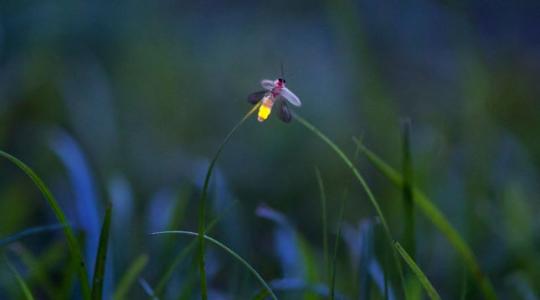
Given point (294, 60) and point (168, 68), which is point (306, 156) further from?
point (294, 60)

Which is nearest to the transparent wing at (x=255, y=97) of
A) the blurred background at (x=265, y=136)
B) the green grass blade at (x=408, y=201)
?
the blurred background at (x=265, y=136)

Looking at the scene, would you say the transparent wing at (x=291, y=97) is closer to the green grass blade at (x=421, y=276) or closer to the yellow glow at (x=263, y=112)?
the yellow glow at (x=263, y=112)

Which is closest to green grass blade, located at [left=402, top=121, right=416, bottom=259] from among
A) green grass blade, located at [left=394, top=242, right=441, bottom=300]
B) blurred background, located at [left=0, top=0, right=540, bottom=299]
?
blurred background, located at [left=0, top=0, right=540, bottom=299]

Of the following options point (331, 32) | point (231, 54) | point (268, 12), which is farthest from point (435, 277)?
point (268, 12)

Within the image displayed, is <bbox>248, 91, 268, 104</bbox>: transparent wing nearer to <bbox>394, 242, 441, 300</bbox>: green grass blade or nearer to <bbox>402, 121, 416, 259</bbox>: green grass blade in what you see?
<bbox>394, 242, 441, 300</bbox>: green grass blade

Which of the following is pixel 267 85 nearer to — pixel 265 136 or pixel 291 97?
pixel 291 97

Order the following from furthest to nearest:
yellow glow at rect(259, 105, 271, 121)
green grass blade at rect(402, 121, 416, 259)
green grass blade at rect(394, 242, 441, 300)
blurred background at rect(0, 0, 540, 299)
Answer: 1. blurred background at rect(0, 0, 540, 299)
2. green grass blade at rect(402, 121, 416, 259)
3. green grass blade at rect(394, 242, 441, 300)
4. yellow glow at rect(259, 105, 271, 121)

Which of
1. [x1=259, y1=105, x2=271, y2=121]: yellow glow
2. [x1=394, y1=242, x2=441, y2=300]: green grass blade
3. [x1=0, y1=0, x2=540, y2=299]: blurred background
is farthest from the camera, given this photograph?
[x1=0, y1=0, x2=540, y2=299]: blurred background
